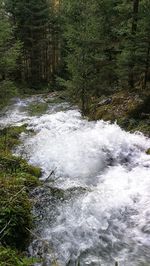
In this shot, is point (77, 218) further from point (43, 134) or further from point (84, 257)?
point (43, 134)

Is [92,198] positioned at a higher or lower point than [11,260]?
lower

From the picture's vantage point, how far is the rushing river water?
5.10 meters

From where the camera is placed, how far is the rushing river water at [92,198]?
510 cm

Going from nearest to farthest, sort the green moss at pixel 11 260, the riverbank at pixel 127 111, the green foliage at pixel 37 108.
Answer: the green moss at pixel 11 260 → the riverbank at pixel 127 111 → the green foliage at pixel 37 108

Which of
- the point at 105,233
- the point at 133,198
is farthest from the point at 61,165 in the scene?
the point at 105,233

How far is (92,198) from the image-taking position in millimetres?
6617

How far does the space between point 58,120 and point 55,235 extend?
9852mm

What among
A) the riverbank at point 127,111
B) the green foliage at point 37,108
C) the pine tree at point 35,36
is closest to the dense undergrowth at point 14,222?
the riverbank at point 127,111

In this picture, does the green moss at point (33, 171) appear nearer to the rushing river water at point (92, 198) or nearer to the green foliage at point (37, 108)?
the rushing river water at point (92, 198)

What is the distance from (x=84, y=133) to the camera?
36.7ft

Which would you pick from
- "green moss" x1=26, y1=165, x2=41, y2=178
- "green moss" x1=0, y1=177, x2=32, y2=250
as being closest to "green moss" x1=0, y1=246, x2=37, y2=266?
"green moss" x1=0, y1=177, x2=32, y2=250

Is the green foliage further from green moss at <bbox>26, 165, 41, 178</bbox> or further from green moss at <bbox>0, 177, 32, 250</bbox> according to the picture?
green moss at <bbox>0, 177, 32, 250</bbox>

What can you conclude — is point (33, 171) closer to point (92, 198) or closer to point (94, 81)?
point (92, 198)

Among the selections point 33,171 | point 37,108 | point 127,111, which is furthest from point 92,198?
point 37,108
